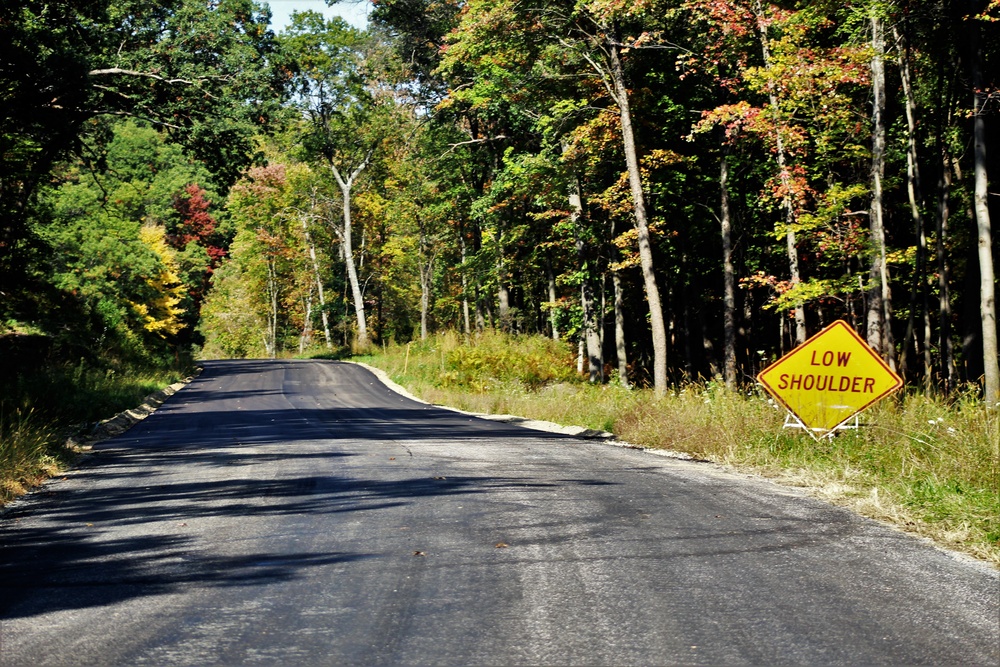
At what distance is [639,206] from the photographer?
88.4ft

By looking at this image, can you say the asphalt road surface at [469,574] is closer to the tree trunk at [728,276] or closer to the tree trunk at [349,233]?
the tree trunk at [728,276]

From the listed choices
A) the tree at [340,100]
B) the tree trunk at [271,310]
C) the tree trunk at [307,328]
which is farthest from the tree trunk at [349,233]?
the tree trunk at [307,328]

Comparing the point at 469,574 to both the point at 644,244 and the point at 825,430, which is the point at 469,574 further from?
the point at 644,244

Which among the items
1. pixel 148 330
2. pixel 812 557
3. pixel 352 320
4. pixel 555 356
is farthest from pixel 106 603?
pixel 352 320

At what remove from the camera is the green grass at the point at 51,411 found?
12609 millimetres

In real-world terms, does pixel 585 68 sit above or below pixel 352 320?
above

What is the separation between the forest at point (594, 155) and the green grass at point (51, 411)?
5.26 feet

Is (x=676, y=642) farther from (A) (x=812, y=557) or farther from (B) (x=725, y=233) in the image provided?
(B) (x=725, y=233)

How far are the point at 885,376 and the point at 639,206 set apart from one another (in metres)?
14.8

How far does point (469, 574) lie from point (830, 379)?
811cm

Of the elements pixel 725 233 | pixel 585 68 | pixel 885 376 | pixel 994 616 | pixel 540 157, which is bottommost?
pixel 994 616

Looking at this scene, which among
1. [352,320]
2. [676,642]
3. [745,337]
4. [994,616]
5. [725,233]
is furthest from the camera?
[352,320]

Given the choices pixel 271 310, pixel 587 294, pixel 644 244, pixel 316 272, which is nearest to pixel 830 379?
pixel 644 244

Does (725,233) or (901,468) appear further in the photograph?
(725,233)
